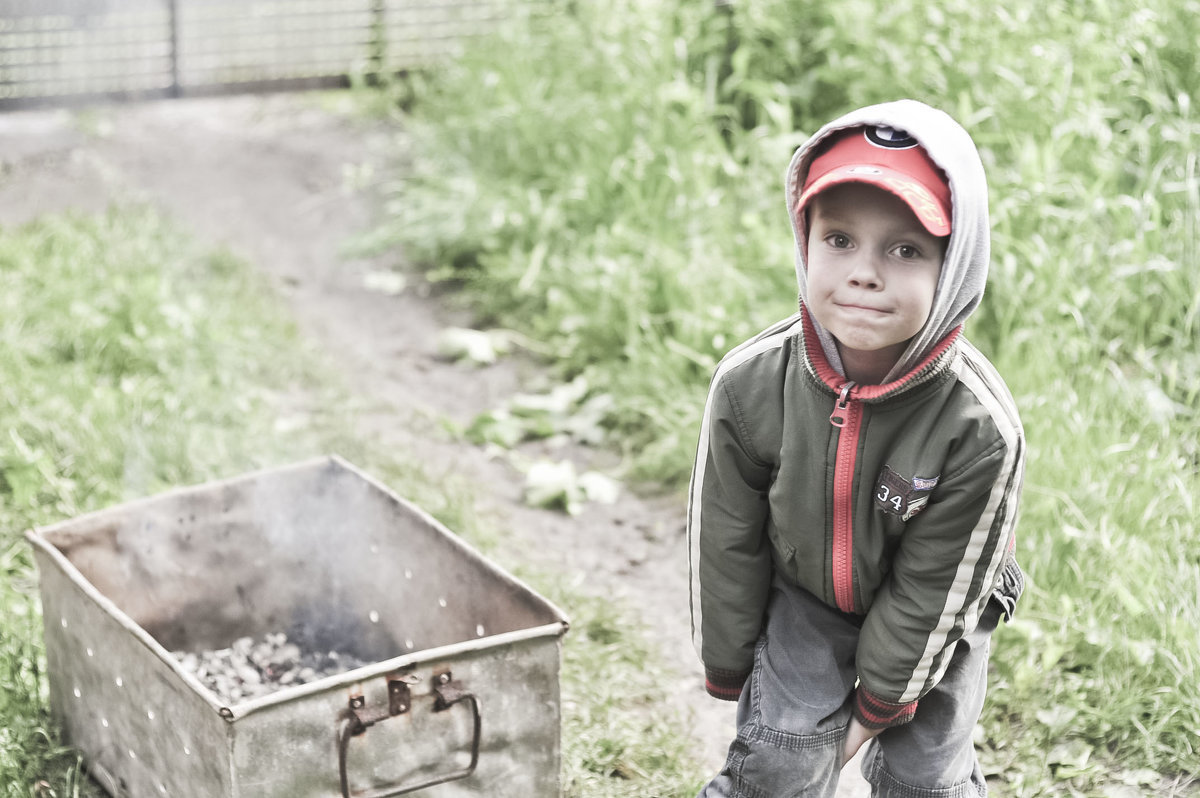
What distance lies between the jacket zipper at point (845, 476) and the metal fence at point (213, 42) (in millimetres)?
4594

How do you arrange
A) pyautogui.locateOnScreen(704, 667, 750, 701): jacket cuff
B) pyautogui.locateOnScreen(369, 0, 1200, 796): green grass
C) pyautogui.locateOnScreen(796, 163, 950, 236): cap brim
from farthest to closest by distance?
pyautogui.locateOnScreen(369, 0, 1200, 796): green grass, pyautogui.locateOnScreen(704, 667, 750, 701): jacket cuff, pyautogui.locateOnScreen(796, 163, 950, 236): cap brim

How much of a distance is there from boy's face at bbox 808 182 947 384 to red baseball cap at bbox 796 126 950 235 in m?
0.04

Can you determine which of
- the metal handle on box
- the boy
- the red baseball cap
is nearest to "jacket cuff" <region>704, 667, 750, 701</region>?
the boy

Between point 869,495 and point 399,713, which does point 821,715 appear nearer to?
point 869,495

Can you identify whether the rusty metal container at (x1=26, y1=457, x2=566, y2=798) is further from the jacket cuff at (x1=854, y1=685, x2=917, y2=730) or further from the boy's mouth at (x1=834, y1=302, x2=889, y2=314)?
the boy's mouth at (x1=834, y1=302, x2=889, y2=314)

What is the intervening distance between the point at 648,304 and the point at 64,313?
1.98 m

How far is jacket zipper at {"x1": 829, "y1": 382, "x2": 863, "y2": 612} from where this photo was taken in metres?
1.85

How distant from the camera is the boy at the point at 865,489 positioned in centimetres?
173

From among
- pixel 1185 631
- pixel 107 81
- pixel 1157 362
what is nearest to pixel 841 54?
pixel 1157 362

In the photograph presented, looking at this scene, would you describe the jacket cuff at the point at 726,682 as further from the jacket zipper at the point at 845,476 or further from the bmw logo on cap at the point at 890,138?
the bmw logo on cap at the point at 890,138

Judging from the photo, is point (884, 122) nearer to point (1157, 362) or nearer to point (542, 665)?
point (542, 665)

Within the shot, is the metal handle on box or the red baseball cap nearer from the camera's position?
the red baseball cap

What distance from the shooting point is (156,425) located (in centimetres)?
379

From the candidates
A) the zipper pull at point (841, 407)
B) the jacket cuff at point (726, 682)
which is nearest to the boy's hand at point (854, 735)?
the jacket cuff at point (726, 682)
